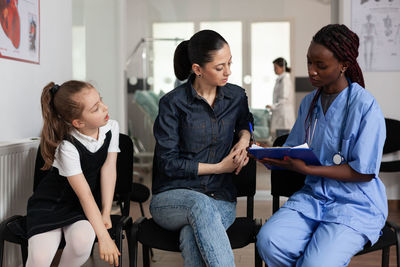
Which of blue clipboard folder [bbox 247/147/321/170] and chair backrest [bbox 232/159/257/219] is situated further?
chair backrest [bbox 232/159/257/219]

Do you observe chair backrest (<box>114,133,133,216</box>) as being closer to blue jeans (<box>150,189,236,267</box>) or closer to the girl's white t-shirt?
the girl's white t-shirt

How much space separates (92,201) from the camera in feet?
5.57

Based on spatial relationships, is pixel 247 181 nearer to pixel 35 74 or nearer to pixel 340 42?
pixel 340 42

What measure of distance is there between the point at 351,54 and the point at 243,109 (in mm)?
469

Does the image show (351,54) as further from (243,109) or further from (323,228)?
(323,228)

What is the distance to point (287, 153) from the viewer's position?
5.28ft

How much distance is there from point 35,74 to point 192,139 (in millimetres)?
1192

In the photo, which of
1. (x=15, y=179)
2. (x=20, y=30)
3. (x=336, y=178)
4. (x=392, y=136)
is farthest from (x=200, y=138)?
(x=392, y=136)

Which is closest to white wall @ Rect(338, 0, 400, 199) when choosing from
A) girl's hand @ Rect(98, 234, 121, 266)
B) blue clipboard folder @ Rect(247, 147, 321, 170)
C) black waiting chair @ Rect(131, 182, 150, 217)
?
black waiting chair @ Rect(131, 182, 150, 217)

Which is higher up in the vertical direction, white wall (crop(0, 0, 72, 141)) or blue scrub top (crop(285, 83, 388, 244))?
white wall (crop(0, 0, 72, 141))

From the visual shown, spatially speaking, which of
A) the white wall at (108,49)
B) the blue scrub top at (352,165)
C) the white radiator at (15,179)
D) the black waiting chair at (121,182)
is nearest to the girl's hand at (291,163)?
the blue scrub top at (352,165)

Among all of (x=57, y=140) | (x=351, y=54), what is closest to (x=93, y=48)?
(x=57, y=140)

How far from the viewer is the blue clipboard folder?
157 centimetres

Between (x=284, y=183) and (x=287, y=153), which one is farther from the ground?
(x=287, y=153)
